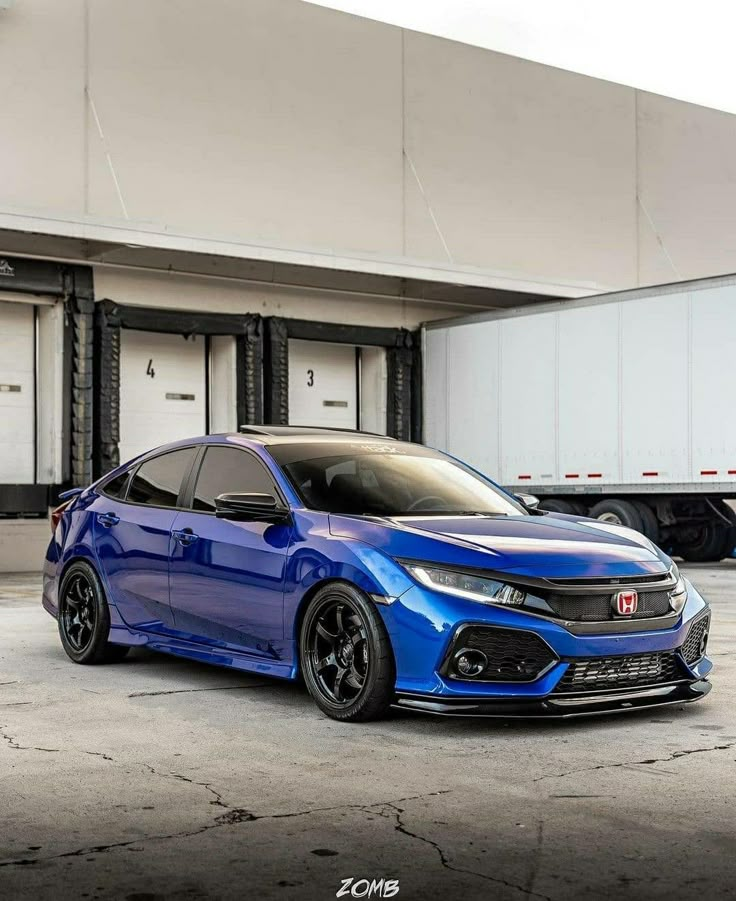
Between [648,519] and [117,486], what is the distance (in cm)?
1215

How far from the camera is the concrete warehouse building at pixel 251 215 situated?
19906 mm

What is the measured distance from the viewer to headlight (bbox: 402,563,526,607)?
20.6 ft

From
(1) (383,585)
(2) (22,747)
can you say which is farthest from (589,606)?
(2) (22,747)

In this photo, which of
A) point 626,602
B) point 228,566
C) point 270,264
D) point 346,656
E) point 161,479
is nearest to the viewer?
point 626,602

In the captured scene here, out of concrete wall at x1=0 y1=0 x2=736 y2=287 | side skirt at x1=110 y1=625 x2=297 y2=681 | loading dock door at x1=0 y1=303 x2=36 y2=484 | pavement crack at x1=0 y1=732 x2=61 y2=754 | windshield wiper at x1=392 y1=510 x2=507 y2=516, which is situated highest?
concrete wall at x1=0 y1=0 x2=736 y2=287

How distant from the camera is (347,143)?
78.3 feet

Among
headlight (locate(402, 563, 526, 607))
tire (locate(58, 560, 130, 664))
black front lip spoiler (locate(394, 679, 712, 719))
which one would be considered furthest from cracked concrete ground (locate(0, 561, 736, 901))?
tire (locate(58, 560, 130, 664))

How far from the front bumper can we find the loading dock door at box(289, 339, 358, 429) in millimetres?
16955

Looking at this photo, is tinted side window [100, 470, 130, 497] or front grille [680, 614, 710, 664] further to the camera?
tinted side window [100, 470, 130, 497]

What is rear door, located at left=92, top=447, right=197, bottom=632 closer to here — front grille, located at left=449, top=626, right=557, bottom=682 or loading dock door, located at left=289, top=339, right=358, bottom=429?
front grille, located at left=449, top=626, right=557, bottom=682

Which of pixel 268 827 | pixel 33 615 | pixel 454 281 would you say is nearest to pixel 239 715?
pixel 268 827

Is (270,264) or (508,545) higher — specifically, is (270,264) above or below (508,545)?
above

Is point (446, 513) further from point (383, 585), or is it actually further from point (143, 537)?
point (143, 537)

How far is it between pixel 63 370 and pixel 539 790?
630 inches
